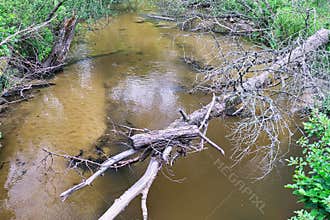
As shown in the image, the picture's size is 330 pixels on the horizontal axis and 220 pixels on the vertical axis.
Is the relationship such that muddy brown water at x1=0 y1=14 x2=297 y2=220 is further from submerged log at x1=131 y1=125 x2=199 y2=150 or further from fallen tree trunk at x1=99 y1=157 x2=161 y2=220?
submerged log at x1=131 y1=125 x2=199 y2=150

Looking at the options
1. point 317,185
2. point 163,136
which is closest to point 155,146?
point 163,136

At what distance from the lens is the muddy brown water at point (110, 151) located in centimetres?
436

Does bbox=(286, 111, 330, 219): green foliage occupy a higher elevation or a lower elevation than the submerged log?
higher

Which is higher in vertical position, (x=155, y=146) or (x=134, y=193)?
(x=155, y=146)

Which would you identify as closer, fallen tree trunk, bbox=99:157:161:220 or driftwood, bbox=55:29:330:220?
fallen tree trunk, bbox=99:157:161:220

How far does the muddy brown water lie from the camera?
14.3 feet

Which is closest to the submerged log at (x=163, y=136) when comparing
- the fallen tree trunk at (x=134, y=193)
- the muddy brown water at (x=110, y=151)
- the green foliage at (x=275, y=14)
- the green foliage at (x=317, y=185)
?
the fallen tree trunk at (x=134, y=193)

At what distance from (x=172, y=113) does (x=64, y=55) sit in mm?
3420

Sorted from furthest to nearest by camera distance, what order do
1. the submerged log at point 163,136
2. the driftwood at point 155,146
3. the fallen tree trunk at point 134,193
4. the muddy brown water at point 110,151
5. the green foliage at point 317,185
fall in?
the muddy brown water at point 110,151 → the submerged log at point 163,136 → the driftwood at point 155,146 → the fallen tree trunk at point 134,193 → the green foliage at point 317,185

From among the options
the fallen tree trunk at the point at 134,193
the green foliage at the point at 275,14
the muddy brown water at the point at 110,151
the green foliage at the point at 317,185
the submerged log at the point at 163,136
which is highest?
the green foliage at the point at 275,14

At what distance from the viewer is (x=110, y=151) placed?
5.39 metres

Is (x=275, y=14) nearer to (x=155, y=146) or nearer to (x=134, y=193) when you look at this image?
Answer: (x=155, y=146)

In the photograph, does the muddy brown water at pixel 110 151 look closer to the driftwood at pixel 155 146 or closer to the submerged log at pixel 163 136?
the driftwood at pixel 155 146

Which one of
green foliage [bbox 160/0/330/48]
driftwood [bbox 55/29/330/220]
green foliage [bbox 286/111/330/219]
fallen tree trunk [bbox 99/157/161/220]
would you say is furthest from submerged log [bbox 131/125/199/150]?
green foliage [bbox 160/0/330/48]
